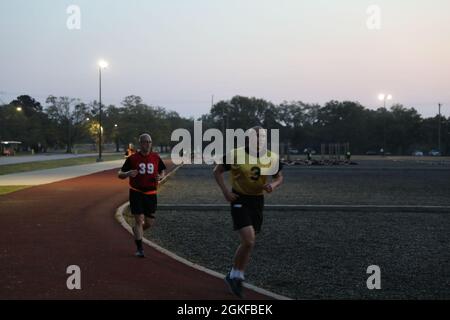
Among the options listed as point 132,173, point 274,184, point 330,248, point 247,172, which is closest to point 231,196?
point 247,172

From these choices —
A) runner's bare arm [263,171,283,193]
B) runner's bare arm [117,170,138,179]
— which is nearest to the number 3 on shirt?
runner's bare arm [117,170,138,179]

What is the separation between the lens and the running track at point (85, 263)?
21.0ft

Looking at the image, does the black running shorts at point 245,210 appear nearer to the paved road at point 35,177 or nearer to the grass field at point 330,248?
the grass field at point 330,248

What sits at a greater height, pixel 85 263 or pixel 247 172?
pixel 247 172

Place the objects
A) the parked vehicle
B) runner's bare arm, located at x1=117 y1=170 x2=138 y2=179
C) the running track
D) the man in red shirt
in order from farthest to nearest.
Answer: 1. the parked vehicle
2. the man in red shirt
3. runner's bare arm, located at x1=117 y1=170 x2=138 y2=179
4. the running track

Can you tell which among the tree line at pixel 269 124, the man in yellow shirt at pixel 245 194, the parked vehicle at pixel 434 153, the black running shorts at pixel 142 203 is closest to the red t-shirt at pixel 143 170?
the black running shorts at pixel 142 203

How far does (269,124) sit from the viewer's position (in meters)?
110

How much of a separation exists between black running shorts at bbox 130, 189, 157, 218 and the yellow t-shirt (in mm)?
2581

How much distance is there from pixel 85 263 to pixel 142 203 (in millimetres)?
1352

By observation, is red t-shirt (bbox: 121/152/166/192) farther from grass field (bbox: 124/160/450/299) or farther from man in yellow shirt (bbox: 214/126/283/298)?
man in yellow shirt (bbox: 214/126/283/298)

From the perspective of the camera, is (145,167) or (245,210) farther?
(145,167)

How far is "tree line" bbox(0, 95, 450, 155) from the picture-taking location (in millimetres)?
103938

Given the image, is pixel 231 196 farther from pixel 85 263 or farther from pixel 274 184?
pixel 85 263
